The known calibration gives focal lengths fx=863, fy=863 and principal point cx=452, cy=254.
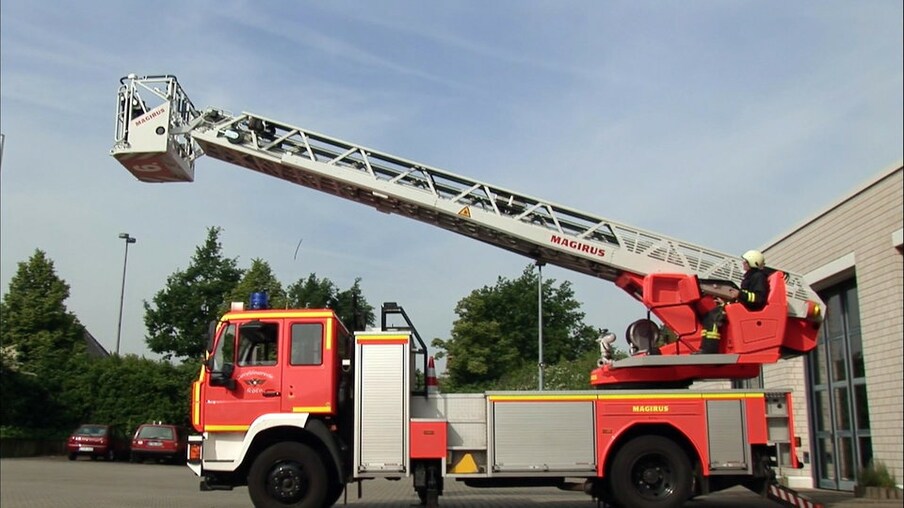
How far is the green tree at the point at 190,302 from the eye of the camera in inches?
1875

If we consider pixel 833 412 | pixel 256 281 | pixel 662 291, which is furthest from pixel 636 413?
pixel 256 281

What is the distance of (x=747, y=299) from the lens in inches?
451

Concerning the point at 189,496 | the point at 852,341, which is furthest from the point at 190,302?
the point at 852,341

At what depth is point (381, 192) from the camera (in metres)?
12.6

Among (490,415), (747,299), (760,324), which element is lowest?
(490,415)

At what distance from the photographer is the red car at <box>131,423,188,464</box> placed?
29.4m

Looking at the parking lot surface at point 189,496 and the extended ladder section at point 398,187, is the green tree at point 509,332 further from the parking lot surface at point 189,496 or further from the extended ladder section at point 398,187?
the extended ladder section at point 398,187

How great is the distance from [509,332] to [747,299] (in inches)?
1535

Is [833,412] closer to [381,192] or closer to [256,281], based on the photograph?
[381,192]

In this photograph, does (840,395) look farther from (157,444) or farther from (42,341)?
(42,341)

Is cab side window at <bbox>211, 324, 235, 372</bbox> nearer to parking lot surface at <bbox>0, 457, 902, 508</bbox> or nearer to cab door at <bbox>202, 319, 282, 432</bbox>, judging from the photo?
cab door at <bbox>202, 319, 282, 432</bbox>

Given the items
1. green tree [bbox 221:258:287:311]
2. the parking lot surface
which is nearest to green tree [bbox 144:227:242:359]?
green tree [bbox 221:258:287:311]

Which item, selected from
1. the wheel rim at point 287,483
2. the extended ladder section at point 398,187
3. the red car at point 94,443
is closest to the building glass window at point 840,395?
the extended ladder section at point 398,187

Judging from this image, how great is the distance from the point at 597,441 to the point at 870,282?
601 cm
